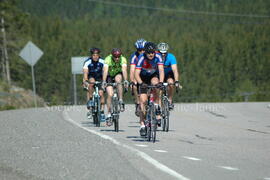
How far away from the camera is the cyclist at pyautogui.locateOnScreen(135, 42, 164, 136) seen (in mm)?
12703

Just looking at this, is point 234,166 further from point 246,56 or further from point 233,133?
point 246,56

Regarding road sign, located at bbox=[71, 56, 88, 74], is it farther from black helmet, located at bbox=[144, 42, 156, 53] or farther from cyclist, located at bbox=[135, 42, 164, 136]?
black helmet, located at bbox=[144, 42, 156, 53]

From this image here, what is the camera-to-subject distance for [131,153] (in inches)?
408

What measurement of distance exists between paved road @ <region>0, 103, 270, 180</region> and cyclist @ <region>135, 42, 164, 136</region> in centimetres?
74

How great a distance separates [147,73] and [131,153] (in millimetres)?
3005

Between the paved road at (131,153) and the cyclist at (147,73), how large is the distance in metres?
0.74

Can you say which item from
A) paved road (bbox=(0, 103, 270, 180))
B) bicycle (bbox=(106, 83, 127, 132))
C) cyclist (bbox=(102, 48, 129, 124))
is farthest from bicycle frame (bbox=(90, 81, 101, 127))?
bicycle (bbox=(106, 83, 127, 132))

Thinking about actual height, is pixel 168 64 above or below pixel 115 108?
above

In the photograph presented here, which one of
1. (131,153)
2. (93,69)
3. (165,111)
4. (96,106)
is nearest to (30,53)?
(93,69)

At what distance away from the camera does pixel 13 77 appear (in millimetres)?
68000

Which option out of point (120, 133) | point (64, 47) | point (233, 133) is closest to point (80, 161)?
point (120, 133)

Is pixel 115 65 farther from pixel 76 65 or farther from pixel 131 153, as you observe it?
pixel 76 65

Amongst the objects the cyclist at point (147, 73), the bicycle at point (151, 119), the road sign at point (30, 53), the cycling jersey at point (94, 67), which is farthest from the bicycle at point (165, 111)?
the road sign at point (30, 53)

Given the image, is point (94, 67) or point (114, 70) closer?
point (114, 70)
